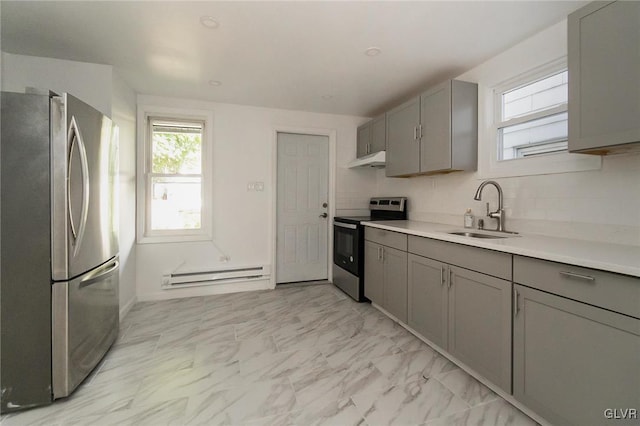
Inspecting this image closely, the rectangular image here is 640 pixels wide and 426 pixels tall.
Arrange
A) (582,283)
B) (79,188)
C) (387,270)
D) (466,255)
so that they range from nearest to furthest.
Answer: (582,283)
(79,188)
(466,255)
(387,270)

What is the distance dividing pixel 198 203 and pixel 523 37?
3.57 meters

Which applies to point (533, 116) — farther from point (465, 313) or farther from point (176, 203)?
point (176, 203)

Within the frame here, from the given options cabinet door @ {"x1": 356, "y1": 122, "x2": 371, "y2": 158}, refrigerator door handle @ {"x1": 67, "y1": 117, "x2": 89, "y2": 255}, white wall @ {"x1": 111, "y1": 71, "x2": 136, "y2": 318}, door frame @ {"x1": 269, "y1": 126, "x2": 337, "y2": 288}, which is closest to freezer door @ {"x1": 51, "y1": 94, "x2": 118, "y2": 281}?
refrigerator door handle @ {"x1": 67, "y1": 117, "x2": 89, "y2": 255}

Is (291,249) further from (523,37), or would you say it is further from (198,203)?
(523,37)

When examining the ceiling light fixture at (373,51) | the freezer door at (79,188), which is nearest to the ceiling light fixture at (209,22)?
the freezer door at (79,188)

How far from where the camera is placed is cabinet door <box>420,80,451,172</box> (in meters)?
2.45

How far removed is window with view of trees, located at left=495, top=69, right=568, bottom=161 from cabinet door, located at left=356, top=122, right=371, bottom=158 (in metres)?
1.62

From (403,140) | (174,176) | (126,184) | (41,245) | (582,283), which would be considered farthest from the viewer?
(174,176)

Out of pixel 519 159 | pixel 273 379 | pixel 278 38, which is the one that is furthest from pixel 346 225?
pixel 278 38

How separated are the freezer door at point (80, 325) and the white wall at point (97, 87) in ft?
2.92

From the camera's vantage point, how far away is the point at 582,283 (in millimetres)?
1239

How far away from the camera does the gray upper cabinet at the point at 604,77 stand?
132cm

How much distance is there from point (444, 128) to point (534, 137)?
656mm

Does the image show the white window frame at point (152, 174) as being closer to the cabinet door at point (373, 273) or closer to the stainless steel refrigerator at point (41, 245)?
the stainless steel refrigerator at point (41, 245)
